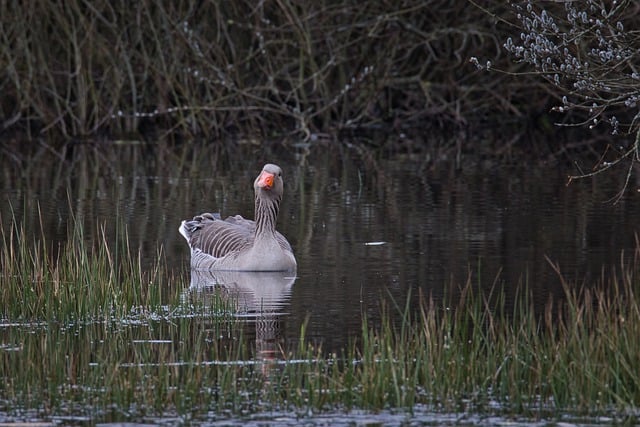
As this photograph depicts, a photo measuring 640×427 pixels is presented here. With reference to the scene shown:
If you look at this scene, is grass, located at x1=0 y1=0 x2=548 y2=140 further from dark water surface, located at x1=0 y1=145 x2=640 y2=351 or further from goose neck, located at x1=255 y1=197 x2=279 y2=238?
goose neck, located at x1=255 y1=197 x2=279 y2=238

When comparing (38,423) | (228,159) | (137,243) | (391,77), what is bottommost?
(38,423)

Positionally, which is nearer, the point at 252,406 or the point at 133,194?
the point at 252,406

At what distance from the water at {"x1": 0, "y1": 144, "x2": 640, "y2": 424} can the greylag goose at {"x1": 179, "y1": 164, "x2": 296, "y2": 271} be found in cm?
22

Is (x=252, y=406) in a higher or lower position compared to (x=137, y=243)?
lower

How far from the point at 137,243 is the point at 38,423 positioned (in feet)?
23.0

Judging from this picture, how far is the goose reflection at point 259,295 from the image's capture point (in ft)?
31.0

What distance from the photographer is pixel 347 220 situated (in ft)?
53.7

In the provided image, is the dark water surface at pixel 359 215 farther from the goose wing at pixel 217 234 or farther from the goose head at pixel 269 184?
the goose head at pixel 269 184

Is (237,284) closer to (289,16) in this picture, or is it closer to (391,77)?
(289,16)

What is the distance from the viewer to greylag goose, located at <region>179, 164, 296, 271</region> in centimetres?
1314

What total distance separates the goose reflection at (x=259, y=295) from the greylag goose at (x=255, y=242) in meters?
0.09

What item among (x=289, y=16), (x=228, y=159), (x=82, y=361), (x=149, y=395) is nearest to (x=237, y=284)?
(x=82, y=361)

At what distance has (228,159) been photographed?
2498 cm

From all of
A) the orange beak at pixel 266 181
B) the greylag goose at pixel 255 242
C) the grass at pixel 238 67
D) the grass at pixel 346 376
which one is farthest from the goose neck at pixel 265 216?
the grass at pixel 238 67
